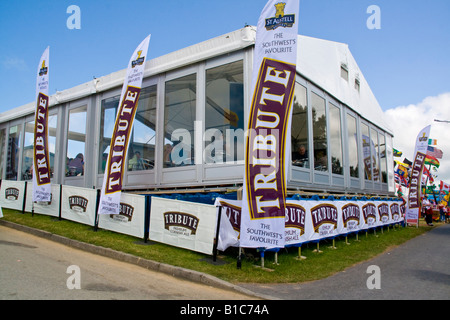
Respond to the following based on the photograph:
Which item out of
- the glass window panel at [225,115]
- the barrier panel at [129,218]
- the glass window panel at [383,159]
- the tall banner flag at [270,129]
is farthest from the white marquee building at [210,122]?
the glass window panel at [383,159]

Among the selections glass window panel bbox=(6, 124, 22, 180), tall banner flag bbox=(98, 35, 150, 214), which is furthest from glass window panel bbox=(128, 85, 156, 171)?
glass window panel bbox=(6, 124, 22, 180)

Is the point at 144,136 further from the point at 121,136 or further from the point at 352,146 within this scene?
the point at 352,146

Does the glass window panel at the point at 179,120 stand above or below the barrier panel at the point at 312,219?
above

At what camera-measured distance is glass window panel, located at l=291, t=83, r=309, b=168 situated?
1160 centimetres

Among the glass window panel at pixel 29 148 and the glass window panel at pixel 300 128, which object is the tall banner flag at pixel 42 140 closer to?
the glass window panel at pixel 29 148

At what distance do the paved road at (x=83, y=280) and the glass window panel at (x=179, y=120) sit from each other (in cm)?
447

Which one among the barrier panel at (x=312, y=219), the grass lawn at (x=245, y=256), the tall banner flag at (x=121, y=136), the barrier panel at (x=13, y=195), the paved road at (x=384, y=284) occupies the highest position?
the tall banner flag at (x=121, y=136)

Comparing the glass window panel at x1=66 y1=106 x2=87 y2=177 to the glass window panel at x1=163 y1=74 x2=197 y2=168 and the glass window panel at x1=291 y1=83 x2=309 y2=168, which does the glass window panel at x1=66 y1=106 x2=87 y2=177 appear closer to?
the glass window panel at x1=163 y1=74 x2=197 y2=168

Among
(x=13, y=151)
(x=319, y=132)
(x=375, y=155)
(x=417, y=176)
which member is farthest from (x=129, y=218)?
(x=417, y=176)

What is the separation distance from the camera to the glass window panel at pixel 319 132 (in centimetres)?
1283

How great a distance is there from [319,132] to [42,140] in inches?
422

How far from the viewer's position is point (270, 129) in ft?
24.2

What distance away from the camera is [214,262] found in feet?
25.3
